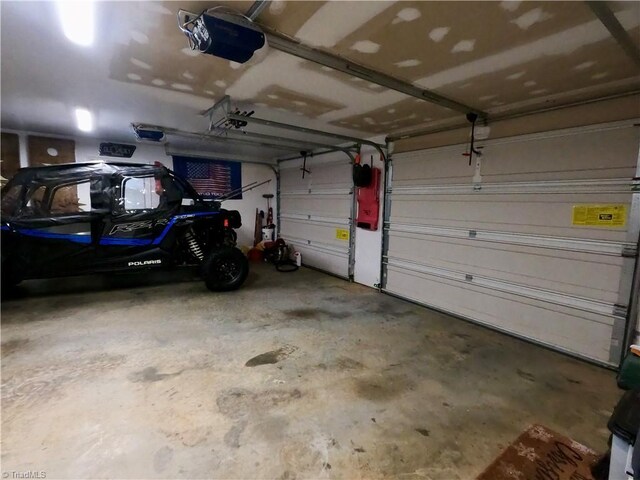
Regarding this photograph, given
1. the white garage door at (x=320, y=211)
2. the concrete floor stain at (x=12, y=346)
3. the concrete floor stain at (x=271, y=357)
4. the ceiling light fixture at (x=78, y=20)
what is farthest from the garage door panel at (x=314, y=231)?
the concrete floor stain at (x=12, y=346)

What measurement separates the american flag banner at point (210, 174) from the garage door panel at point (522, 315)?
15.4 feet

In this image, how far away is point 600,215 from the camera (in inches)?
101

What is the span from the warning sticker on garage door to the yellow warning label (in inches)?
125

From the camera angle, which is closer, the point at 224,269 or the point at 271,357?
the point at 271,357

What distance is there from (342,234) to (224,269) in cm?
214

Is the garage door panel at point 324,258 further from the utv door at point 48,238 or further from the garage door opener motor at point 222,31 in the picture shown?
the garage door opener motor at point 222,31

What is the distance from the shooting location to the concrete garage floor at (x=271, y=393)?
1.55 m

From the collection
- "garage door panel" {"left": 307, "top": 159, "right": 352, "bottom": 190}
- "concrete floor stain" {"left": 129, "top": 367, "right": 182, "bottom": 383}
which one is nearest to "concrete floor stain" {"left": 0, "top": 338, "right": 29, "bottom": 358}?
"concrete floor stain" {"left": 129, "top": 367, "right": 182, "bottom": 383}

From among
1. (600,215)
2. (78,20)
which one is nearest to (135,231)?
(78,20)

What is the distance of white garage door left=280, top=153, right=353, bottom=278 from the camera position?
17.4ft

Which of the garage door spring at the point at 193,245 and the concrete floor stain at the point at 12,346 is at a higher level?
the garage door spring at the point at 193,245

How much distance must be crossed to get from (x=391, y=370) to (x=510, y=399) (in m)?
0.83

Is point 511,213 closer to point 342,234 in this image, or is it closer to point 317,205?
point 342,234

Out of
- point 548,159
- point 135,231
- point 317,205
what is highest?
point 548,159
